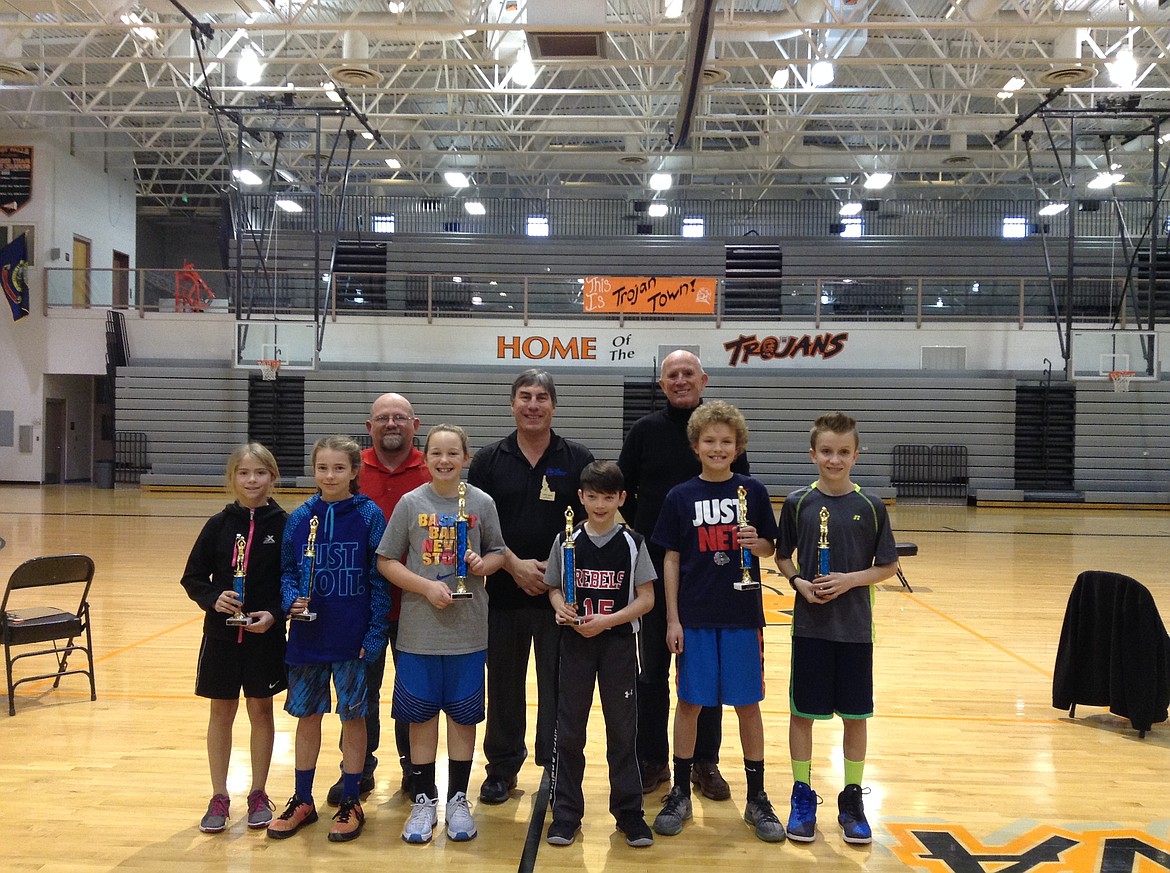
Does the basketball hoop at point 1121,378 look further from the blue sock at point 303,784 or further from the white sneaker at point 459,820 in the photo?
the blue sock at point 303,784

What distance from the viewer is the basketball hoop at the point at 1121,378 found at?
15.9 meters

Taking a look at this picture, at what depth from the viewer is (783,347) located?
1733cm

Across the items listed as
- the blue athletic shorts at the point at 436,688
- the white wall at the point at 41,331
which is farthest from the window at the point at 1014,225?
the blue athletic shorts at the point at 436,688

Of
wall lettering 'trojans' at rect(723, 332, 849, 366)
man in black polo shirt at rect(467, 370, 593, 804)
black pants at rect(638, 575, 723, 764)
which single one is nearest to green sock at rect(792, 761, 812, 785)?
black pants at rect(638, 575, 723, 764)

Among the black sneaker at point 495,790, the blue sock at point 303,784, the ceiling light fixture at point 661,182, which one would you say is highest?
the ceiling light fixture at point 661,182

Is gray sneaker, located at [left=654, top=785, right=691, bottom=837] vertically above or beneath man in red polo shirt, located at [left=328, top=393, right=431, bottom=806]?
beneath

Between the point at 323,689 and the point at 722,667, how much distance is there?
1.52m

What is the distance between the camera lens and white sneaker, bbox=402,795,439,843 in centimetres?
311

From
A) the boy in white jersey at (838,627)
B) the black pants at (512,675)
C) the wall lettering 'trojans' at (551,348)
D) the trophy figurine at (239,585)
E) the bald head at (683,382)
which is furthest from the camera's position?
the wall lettering 'trojans' at (551,348)

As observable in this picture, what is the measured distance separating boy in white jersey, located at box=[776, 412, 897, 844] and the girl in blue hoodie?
5.33 feet

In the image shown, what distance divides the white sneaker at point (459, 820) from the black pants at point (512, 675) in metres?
0.36

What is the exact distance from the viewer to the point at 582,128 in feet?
68.1

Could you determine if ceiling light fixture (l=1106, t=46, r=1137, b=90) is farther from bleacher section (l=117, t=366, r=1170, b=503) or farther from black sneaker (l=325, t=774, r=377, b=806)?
black sneaker (l=325, t=774, r=377, b=806)

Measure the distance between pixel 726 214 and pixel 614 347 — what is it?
8552mm
